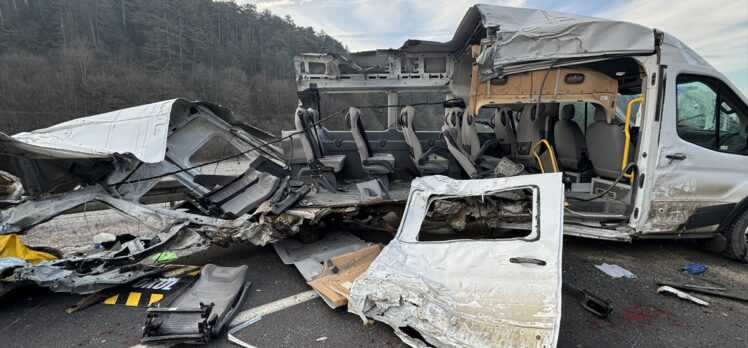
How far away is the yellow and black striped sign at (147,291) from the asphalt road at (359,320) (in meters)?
0.09

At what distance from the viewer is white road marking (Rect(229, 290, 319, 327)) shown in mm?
2703

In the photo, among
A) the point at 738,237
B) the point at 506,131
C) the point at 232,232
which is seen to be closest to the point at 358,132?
the point at 232,232

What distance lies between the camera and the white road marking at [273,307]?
2703mm

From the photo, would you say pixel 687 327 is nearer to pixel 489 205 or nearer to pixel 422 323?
pixel 489 205

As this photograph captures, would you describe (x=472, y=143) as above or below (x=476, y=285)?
above

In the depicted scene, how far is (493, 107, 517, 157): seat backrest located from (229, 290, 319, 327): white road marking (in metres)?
4.28

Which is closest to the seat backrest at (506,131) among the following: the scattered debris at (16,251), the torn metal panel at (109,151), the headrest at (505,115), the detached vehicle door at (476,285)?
the headrest at (505,115)

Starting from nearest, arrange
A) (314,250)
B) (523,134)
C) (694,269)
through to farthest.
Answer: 1. (694,269)
2. (314,250)
3. (523,134)

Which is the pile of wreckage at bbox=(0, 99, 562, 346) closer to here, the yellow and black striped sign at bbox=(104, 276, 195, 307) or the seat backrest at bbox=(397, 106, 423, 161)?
the yellow and black striped sign at bbox=(104, 276, 195, 307)

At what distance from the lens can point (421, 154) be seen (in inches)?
192

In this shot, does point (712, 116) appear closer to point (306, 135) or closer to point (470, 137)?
point (470, 137)

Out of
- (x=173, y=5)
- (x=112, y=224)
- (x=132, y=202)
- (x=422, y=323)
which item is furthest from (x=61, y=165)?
(x=173, y=5)

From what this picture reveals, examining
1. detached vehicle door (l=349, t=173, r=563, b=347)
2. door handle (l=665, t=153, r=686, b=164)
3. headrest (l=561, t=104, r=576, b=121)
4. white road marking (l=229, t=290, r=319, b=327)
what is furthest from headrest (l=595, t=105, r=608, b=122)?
white road marking (l=229, t=290, r=319, b=327)

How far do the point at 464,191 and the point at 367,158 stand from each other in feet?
7.42
